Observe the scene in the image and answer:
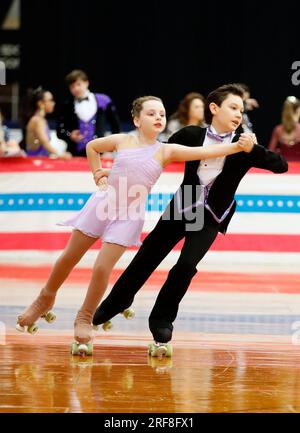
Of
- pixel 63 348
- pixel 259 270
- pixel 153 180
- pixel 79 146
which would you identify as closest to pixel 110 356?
pixel 63 348

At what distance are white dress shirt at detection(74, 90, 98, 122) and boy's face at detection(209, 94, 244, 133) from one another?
4396 millimetres

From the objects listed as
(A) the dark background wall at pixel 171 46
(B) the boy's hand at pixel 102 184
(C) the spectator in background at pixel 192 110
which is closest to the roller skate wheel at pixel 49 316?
(B) the boy's hand at pixel 102 184

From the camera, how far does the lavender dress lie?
225 inches

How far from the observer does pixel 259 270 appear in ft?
29.9

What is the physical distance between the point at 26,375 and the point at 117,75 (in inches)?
390

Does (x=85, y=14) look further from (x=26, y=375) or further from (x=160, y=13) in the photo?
(x=26, y=375)

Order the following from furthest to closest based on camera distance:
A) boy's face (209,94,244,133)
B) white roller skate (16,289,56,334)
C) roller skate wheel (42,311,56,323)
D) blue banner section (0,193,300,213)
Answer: blue banner section (0,193,300,213)
roller skate wheel (42,311,56,323)
white roller skate (16,289,56,334)
boy's face (209,94,244,133)

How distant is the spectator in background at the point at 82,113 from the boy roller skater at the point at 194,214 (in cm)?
429

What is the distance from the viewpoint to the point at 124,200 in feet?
18.8

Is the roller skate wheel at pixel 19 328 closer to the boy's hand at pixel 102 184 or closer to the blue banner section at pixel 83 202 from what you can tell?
the boy's hand at pixel 102 184

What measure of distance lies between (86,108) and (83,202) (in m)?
1.14

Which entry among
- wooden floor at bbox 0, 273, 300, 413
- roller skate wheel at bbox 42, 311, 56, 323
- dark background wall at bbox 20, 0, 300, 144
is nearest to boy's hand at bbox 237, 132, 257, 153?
wooden floor at bbox 0, 273, 300, 413

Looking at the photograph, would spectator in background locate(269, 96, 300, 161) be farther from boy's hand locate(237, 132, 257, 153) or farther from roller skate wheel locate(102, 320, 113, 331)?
boy's hand locate(237, 132, 257, 153)

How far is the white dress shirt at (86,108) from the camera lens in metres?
10.1
